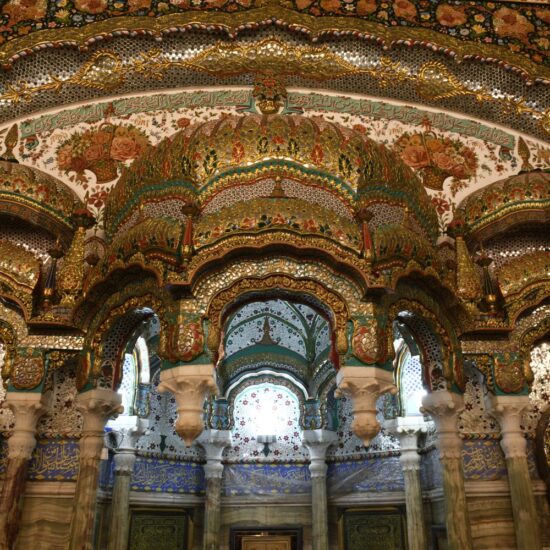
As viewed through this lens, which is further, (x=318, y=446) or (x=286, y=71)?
(x=318, y=446)

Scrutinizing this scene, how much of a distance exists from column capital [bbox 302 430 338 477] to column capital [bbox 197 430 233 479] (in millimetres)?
1175

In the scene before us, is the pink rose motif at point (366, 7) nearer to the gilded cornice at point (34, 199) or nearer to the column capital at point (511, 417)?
the gilded cornice at point (34, 199)

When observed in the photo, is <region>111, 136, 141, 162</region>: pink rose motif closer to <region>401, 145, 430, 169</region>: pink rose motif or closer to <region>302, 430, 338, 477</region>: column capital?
<region>401, 145, 430, 169</region>: pink rose motif

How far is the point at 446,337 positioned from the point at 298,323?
4.58m

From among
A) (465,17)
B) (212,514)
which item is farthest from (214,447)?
(465,17)

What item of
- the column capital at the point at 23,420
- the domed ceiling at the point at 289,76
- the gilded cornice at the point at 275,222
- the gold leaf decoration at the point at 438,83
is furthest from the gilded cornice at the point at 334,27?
the column capital at the point at 23,420

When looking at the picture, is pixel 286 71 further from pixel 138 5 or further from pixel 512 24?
pixel 512 24

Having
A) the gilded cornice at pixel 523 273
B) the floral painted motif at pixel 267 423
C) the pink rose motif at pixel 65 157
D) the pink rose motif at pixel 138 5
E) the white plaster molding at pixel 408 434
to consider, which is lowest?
the white plaster molding at pixel 408 434

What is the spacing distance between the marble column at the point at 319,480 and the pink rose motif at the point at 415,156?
4.14 metres

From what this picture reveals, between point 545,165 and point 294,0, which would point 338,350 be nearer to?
point 545,165

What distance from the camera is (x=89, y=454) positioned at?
575 cm

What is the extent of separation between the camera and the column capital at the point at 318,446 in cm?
918

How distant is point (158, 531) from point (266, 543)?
4.96 ft

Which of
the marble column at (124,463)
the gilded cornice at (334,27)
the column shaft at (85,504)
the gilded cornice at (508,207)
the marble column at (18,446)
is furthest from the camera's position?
the marble column at (124,463)
